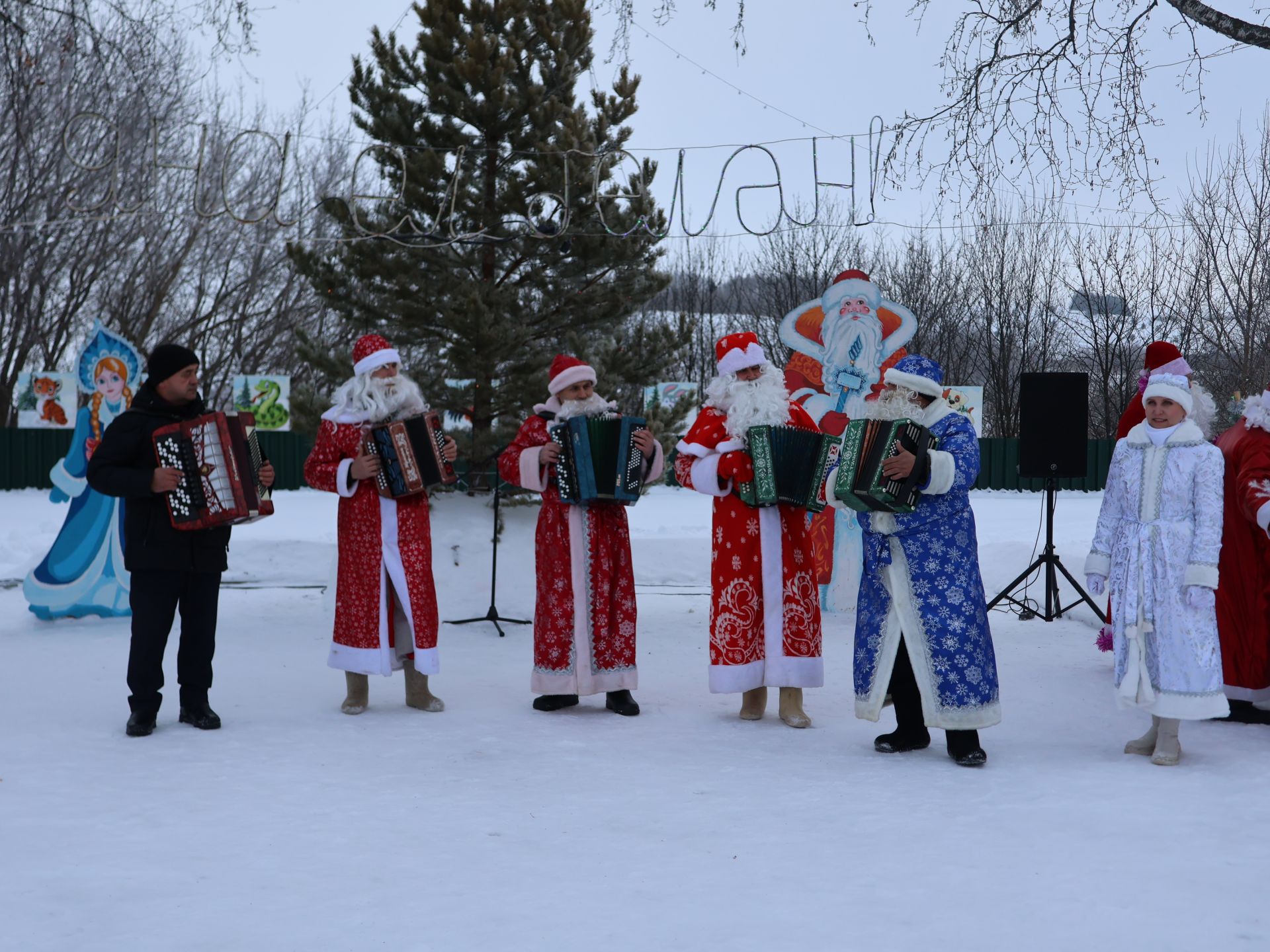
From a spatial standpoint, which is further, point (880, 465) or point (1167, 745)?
point (1167, 745)

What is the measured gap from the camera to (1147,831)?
4043 millimetres

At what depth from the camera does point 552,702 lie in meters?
6.01

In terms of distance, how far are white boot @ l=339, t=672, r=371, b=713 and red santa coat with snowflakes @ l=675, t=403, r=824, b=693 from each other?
178cm

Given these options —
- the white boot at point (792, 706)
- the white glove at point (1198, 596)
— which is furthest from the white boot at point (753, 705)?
the white glove at point (1198, 596)

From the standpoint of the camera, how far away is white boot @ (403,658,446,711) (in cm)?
600

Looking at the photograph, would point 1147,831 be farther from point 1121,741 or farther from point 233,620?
point 233,620

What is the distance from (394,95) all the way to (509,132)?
3.11 feet

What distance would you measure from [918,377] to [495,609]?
4589 millimetres

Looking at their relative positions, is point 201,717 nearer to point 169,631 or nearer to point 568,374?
point 169,631

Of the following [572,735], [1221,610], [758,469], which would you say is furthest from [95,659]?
[1221,610]

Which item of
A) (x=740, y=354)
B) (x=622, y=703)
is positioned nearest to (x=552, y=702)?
(x=622, y=703)

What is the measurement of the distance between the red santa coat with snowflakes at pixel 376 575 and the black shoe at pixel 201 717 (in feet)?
2.08

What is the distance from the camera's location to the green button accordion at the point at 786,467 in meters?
5.60

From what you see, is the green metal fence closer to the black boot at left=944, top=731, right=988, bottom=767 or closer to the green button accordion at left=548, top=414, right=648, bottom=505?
the green button accordion at left=548, top=414, right=648, bottom=505
